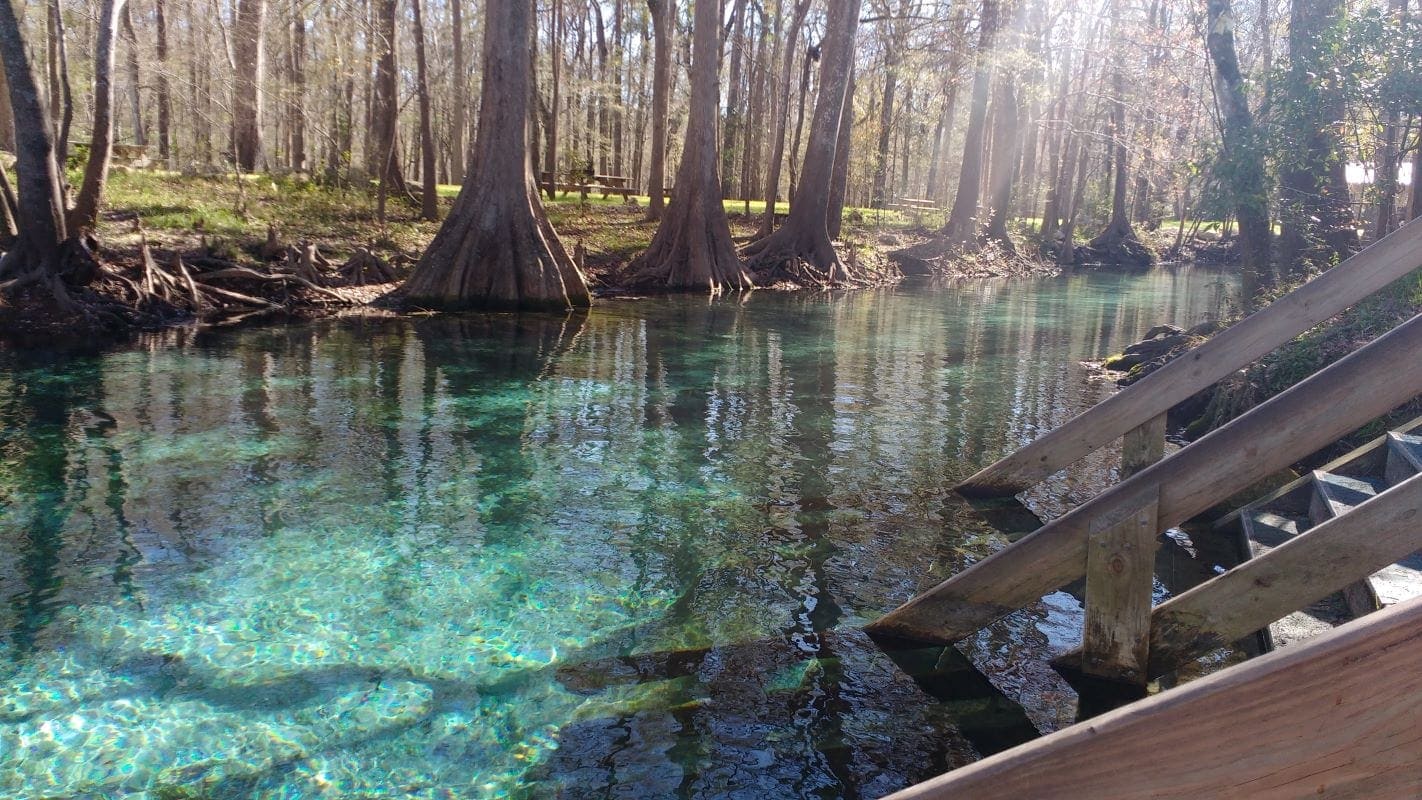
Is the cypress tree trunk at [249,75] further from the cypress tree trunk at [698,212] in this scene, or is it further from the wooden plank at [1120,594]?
the wooden plank at [1120,594]

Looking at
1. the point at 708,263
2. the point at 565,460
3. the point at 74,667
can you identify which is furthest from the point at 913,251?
the point at 74,667

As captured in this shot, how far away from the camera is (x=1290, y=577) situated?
143 inches

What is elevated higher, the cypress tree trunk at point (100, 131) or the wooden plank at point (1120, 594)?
the cypress tree trunk at point (100, 131)

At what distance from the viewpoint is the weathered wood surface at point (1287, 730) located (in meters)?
1.42

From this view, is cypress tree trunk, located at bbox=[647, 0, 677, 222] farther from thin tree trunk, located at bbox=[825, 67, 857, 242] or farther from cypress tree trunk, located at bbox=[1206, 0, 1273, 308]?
cypress tree trunk, located at bbox=[1206, 0, 1273, 308]

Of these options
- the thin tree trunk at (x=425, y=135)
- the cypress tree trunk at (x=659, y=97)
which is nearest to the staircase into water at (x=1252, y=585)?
the thin tree trunk at (x=425, y=135)

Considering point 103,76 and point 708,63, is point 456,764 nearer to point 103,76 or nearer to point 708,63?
point 103,76

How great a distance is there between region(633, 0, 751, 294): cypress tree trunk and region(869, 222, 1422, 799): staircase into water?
16863 mm

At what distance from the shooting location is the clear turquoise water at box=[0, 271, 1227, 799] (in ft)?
13.8

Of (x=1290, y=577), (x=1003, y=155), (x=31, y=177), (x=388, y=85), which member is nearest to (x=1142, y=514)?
(x=1290, y=577)

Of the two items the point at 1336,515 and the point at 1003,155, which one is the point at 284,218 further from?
the point at 1003,155

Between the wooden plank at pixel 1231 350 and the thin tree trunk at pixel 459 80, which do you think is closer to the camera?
the wooden plank at pixel 1231 350

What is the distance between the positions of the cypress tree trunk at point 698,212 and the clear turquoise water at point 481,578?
11453 millimetres

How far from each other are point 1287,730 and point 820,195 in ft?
86.2
